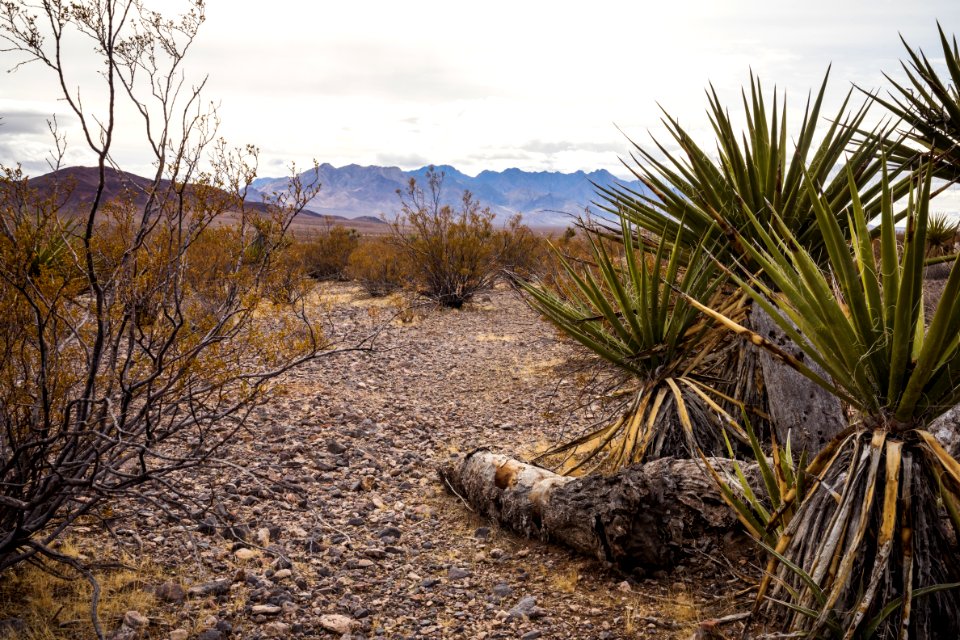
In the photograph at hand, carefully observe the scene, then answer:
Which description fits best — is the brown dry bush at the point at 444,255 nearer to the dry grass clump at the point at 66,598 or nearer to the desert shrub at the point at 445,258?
the desert shrub at the point at 445,258

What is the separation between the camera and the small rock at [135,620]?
299 centimetres

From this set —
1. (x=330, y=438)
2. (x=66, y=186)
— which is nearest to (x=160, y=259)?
(x=66, y=186)

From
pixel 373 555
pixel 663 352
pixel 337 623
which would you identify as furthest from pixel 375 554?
pixel 663 352

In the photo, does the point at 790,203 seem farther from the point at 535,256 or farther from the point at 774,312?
the point at 535,256

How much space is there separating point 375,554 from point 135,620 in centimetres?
140

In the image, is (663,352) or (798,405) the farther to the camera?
(663,352)

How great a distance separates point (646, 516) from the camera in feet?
11.5

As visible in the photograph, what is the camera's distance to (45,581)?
10.8ft

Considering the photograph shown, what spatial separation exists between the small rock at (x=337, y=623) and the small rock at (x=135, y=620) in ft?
2.83

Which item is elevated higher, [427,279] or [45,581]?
[427,279]

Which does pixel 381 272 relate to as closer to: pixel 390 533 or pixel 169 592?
pixel 390 533

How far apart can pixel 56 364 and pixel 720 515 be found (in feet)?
12.4

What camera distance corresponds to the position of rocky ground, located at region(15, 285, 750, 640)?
3158 millimetres

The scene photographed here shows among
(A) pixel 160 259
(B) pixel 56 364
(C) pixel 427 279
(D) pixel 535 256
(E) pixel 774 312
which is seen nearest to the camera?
(E) pixel 774 312
